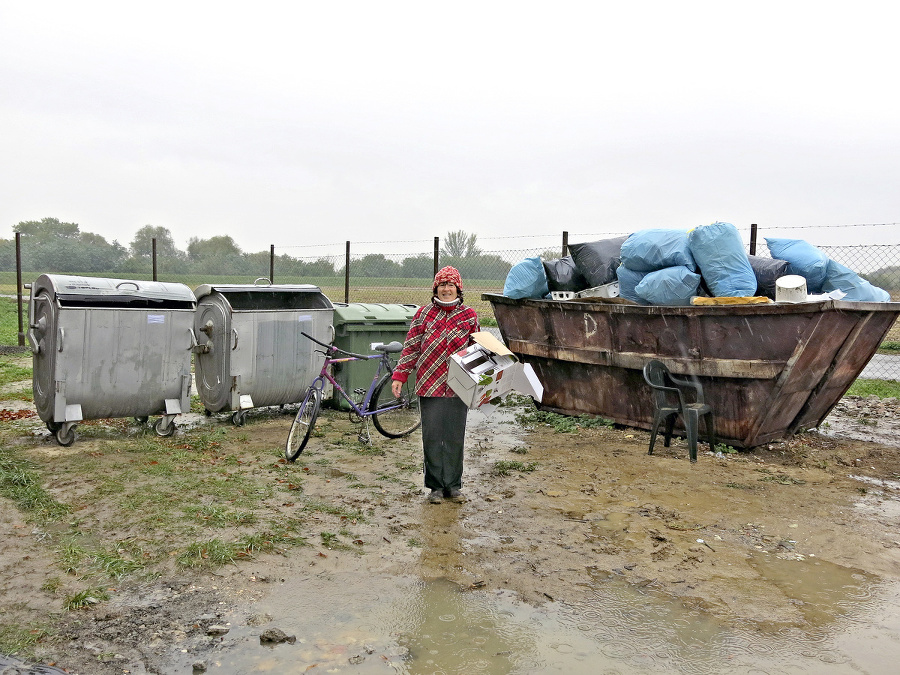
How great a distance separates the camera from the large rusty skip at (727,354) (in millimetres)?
6066

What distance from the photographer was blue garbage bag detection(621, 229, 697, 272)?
684cm

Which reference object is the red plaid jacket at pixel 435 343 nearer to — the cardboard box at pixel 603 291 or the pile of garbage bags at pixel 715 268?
the pile of garbage bags at pixel 715 268

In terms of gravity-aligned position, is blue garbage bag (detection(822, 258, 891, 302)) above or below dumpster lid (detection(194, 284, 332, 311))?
above

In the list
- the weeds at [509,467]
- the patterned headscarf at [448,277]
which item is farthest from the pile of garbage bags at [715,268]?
the patterned headscarf at [448,277]

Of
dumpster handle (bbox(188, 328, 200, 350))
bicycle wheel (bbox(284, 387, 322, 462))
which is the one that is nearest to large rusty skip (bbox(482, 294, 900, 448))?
bicycle wheel (bbox(284, 387, 322, 462))

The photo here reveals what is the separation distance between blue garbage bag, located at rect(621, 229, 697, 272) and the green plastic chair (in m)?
0.93

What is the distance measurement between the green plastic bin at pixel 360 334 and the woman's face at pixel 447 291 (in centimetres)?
321

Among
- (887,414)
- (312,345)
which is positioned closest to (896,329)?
(887,414)

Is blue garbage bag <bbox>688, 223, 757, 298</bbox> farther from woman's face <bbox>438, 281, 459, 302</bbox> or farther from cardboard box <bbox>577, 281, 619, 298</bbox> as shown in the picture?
woman's face <bbox>438, 281, 459, 302</bbox>

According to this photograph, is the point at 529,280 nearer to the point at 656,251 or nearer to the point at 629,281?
the point at 629,281

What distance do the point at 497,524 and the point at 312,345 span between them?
4042 millimetres

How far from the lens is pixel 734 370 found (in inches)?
249

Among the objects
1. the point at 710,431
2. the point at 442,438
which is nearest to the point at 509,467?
the point at 442,438

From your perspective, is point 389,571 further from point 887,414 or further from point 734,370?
point 887,414
